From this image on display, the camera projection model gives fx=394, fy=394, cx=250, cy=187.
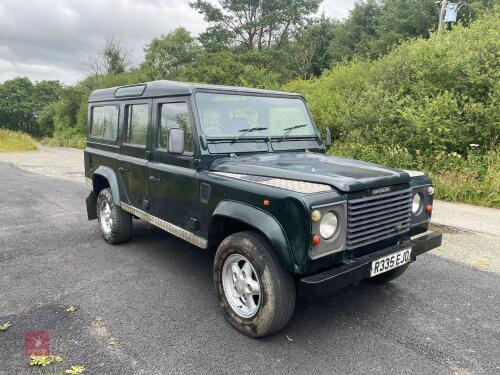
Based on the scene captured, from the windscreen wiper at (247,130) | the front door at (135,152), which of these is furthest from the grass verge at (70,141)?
the windscreen wiper at (247,130)

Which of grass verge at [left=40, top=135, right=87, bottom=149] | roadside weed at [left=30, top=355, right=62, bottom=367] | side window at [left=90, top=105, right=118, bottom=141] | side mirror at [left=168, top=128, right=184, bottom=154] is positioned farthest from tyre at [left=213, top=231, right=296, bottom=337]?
grass verge at [left=40, top=135, right=87, bottom=149]

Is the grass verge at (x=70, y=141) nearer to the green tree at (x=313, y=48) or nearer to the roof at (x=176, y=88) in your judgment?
the green tree at (x=313, y=48)

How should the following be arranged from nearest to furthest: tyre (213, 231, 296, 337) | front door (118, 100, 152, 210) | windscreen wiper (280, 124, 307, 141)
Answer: tyre (213, 231, 296, 337) < windscreen wiper (280, 124, 307, 141) < front door (118, 100, 152, 210)

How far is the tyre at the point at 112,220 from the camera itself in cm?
534

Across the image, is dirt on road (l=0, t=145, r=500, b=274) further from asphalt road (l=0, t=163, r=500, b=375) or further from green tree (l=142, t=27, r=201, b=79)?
green tree (l=142, t=27, r=201, b=79)

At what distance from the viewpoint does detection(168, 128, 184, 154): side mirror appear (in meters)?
3.68

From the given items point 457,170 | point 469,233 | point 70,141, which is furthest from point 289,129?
point 70,141

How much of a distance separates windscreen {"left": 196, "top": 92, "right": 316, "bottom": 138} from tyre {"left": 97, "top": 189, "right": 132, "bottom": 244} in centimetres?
220

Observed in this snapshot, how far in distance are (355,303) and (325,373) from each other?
1193 mm

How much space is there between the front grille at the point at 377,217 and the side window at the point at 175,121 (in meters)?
1.71

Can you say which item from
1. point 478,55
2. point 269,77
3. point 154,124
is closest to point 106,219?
point 154,124

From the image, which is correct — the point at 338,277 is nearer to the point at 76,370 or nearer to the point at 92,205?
the point at 76,370

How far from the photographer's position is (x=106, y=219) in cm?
563

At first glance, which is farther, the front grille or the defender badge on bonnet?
the defender badge on bonnet
